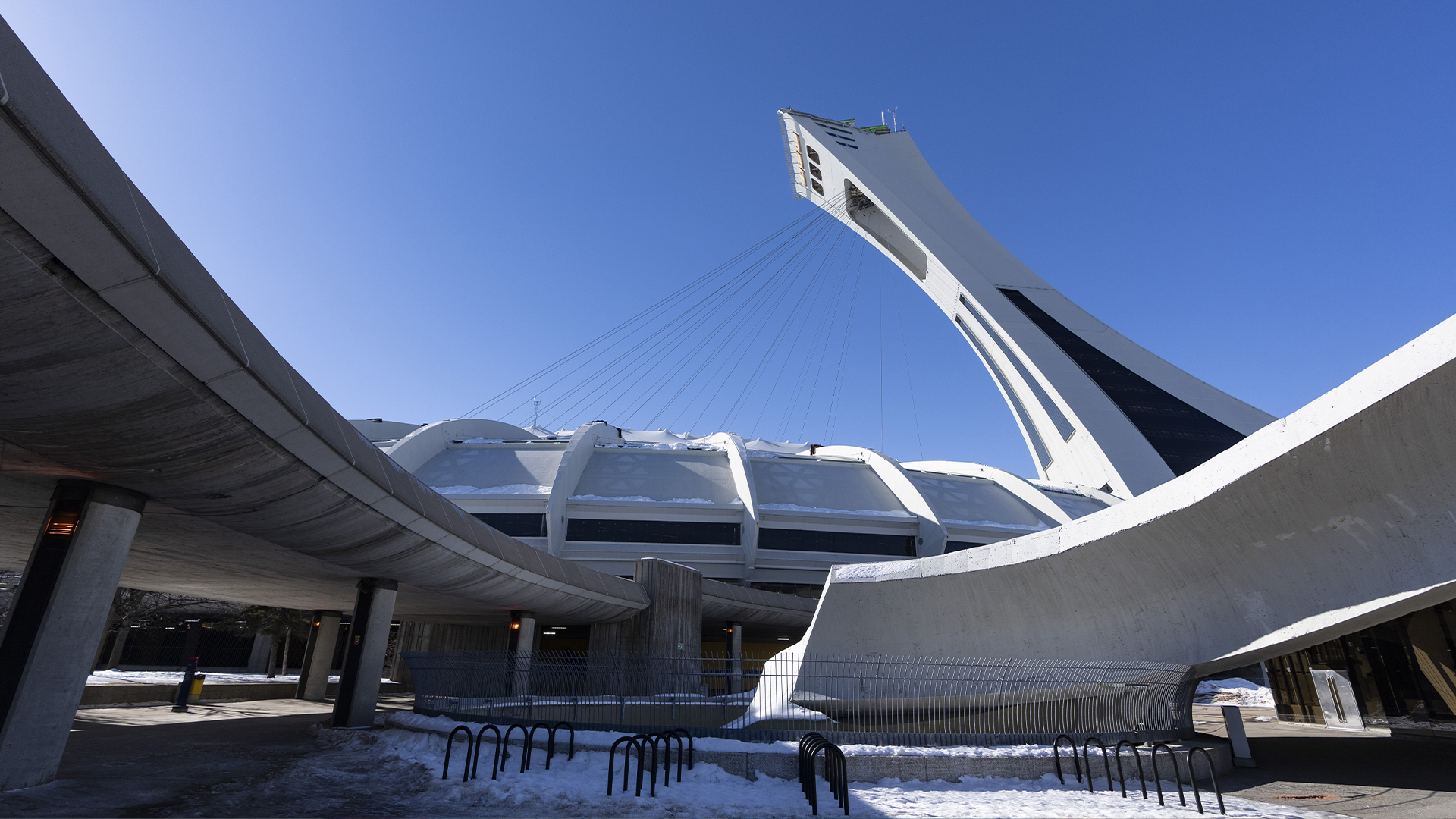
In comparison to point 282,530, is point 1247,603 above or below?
below

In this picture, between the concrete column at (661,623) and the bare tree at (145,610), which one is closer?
the concrete column at (661,623)

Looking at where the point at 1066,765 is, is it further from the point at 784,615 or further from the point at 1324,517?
the point at 784,615

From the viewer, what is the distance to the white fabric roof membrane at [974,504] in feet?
142

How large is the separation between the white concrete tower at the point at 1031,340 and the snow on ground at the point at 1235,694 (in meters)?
11.5

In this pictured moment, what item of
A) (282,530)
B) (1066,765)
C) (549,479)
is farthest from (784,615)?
(282,530)

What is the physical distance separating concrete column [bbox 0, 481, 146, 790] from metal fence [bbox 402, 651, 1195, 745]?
258 inches

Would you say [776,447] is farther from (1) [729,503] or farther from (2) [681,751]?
(2) [681,751]

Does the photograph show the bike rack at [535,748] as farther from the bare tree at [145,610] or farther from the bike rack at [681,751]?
the bare tree at [145,610]

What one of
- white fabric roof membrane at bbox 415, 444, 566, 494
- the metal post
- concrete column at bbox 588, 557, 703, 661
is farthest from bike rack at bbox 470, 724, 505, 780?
white fabric roof membrane at bbox 415, 444, 566, 494

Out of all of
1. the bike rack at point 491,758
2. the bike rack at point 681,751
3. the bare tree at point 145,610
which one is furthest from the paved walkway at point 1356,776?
the bare tree at point 145,610

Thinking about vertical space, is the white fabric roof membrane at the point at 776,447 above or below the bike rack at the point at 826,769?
above

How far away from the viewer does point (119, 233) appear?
5918mm

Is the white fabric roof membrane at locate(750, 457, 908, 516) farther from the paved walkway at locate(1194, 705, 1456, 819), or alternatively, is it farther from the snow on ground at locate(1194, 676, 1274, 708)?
the paved walkway at locate(1194, 705, 1456, 819)

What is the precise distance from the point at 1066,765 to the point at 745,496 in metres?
30.2
